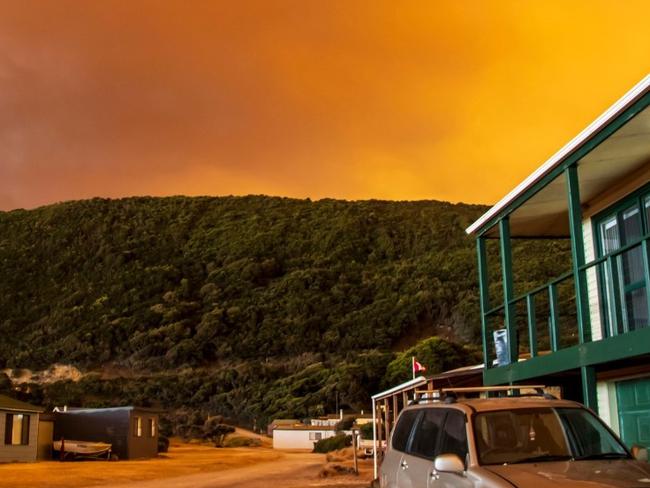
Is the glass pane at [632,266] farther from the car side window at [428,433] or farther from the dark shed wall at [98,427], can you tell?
the dark shed wall at [98,427]

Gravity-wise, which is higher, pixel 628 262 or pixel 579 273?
pixel 628 262

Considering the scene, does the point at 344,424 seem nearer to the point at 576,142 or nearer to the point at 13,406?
the point at 13,406

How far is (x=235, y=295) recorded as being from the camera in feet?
334

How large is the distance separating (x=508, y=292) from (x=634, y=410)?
3.14m

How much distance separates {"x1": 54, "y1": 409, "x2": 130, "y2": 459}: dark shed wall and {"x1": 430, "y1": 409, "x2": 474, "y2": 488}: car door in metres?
39.4

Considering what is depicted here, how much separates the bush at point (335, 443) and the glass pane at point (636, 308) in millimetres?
36754

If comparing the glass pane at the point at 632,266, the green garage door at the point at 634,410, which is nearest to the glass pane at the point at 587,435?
the green garage door at the point at 634,410

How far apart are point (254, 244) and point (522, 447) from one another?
107528 millimetres

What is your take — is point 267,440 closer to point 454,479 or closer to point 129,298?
point 129,298

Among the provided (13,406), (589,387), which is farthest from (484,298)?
(13,406)

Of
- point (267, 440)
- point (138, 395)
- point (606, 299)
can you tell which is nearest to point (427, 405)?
point (606, 299)

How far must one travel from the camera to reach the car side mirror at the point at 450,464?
671 cm

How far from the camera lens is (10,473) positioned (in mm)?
31562

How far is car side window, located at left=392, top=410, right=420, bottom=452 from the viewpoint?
8.79 metres
